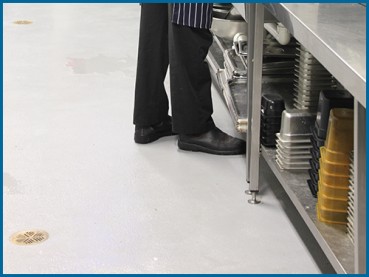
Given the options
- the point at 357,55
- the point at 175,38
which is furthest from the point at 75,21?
the point at 357,55

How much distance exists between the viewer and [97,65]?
4.88m

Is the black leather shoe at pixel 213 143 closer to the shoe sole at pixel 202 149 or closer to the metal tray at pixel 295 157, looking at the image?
the shoe sole at pixel 202 149

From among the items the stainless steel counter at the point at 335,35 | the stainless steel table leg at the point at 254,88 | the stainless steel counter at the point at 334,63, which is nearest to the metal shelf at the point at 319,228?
the stainless steel counter at the point at 334,63

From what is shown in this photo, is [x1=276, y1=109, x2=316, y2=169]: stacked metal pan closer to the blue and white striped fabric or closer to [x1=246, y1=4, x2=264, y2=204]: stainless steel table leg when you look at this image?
[x1=246, y1=4, x2=264, y2=204]: stainless steel table leg

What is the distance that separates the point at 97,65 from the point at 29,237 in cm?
232

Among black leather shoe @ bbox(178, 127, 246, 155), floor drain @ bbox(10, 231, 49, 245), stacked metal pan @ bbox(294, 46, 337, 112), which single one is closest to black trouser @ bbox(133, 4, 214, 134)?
black leather shoe @ bbox(178, 127, 246, 155)

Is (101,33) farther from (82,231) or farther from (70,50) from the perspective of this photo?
(82,231)

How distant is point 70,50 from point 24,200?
2403mm

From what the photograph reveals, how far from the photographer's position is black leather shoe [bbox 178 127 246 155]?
11.4ft

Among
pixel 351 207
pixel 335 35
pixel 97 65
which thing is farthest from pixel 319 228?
pixel 97 65

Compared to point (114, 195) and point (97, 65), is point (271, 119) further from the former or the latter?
point (97, 65)

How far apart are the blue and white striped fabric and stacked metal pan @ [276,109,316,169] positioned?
2.00 feet

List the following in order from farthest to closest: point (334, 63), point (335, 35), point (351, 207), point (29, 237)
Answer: point (29, 237) → point (351, 207) → point (335, 35) → point (334, 63)

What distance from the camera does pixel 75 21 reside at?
243 inches
